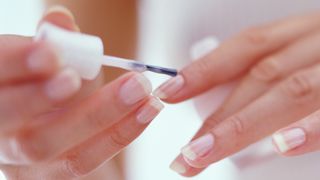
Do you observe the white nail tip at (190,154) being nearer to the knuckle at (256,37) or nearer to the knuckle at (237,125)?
the knuckle at (237,125)

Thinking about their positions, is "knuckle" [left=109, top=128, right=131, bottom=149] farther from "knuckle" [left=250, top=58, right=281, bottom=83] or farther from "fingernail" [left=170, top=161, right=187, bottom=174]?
"knuckle" [left=250, top=58, right=281, bottom=83]

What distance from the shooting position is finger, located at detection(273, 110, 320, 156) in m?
0.63

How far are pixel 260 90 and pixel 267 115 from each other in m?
0.05

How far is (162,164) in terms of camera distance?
0.91m

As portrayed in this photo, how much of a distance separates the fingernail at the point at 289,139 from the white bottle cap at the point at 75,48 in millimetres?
301

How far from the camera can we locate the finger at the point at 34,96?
399mm

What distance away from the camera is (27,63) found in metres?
0.38

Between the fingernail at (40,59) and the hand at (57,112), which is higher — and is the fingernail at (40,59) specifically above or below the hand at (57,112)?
above

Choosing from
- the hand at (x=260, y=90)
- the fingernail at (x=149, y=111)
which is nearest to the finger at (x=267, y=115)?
the hand at (x=260, y=90)

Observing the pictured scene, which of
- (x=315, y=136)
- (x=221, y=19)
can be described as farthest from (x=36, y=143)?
(x=221, y=19)

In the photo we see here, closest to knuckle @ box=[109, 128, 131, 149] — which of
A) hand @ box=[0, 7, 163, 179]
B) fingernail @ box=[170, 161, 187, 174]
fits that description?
hand @ box=[0, 7, 163, 179]

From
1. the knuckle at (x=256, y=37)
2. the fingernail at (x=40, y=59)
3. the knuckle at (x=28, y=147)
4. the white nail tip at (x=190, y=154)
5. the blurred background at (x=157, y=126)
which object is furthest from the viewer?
the blurred background at (x=157, y=126)

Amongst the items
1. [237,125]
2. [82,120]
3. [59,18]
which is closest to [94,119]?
[82,120]

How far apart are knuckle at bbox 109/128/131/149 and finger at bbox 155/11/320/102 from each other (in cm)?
15
